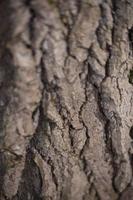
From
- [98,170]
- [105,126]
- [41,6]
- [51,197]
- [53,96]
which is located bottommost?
[51,197]

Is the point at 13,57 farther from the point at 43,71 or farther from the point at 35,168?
the point at 35,168

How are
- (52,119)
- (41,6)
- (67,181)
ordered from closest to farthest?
(41,6) → (52,119) → (67,181)

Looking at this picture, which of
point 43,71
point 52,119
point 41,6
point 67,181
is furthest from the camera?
point 67,181

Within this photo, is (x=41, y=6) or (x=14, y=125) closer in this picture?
(x=41, y=6)

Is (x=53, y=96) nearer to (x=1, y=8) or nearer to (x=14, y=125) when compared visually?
(x=14, y=125)

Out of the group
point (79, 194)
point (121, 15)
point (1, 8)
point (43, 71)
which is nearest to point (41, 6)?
point (1, 8)

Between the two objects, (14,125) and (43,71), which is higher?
(43,71)

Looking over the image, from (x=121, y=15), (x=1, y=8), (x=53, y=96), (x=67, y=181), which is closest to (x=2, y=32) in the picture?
(x=1, y=8)
